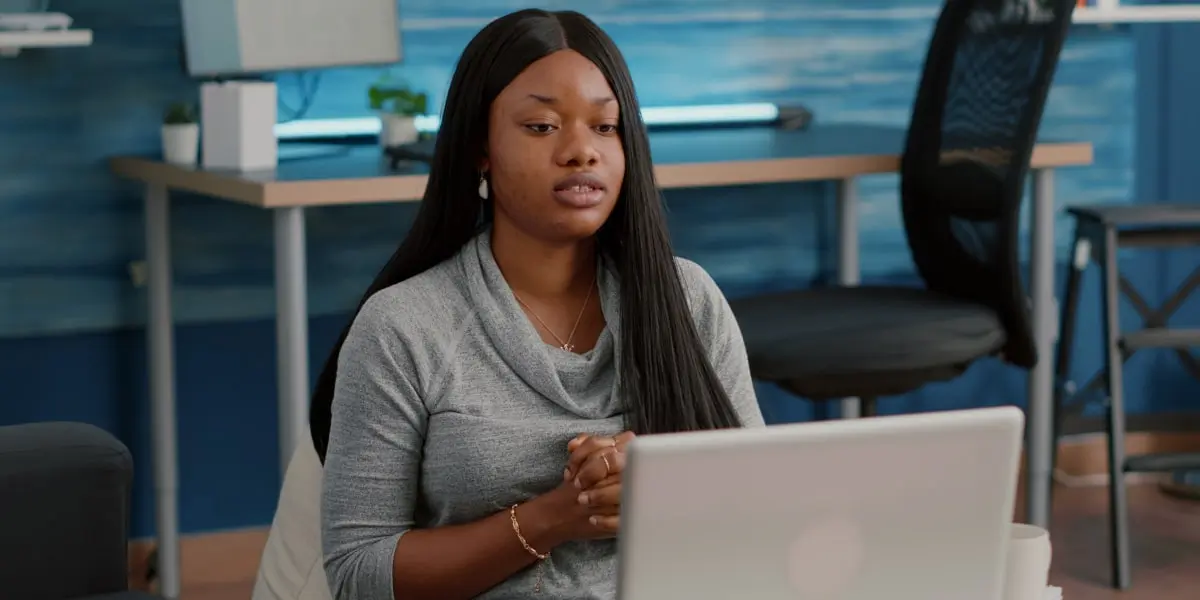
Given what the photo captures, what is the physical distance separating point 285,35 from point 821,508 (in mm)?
2282

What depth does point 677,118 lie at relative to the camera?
3674 millimetres

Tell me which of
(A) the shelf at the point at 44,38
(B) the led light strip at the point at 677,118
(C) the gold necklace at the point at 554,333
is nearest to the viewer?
(C) the gold necklace at the point at 554,333

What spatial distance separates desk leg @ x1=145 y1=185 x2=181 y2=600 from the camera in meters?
3.29

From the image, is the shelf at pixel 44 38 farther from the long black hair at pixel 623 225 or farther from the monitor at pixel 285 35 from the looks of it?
the long black hair at pixel 623 225

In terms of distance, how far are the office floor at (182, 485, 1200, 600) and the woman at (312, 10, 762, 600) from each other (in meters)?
1.81

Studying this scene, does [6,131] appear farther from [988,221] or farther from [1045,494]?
[1045,494]

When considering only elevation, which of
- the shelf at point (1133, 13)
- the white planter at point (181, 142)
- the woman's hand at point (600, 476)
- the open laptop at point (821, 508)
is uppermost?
the shelf at point (1133, 13)

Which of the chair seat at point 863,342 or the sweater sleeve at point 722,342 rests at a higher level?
the sweater sleeve at point 722,342

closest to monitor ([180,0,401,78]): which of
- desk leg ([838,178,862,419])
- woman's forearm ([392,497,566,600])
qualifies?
desk leg ([838,178,862,419])

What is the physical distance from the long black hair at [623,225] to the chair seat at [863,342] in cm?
121

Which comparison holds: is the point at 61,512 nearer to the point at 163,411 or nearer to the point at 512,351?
→ the point at 512,351

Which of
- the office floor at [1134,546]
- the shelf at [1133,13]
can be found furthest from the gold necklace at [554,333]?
the shelf at [1133,13]

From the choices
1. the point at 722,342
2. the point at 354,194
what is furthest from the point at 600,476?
the point at 354,194

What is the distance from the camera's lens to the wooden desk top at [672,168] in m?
2.77
